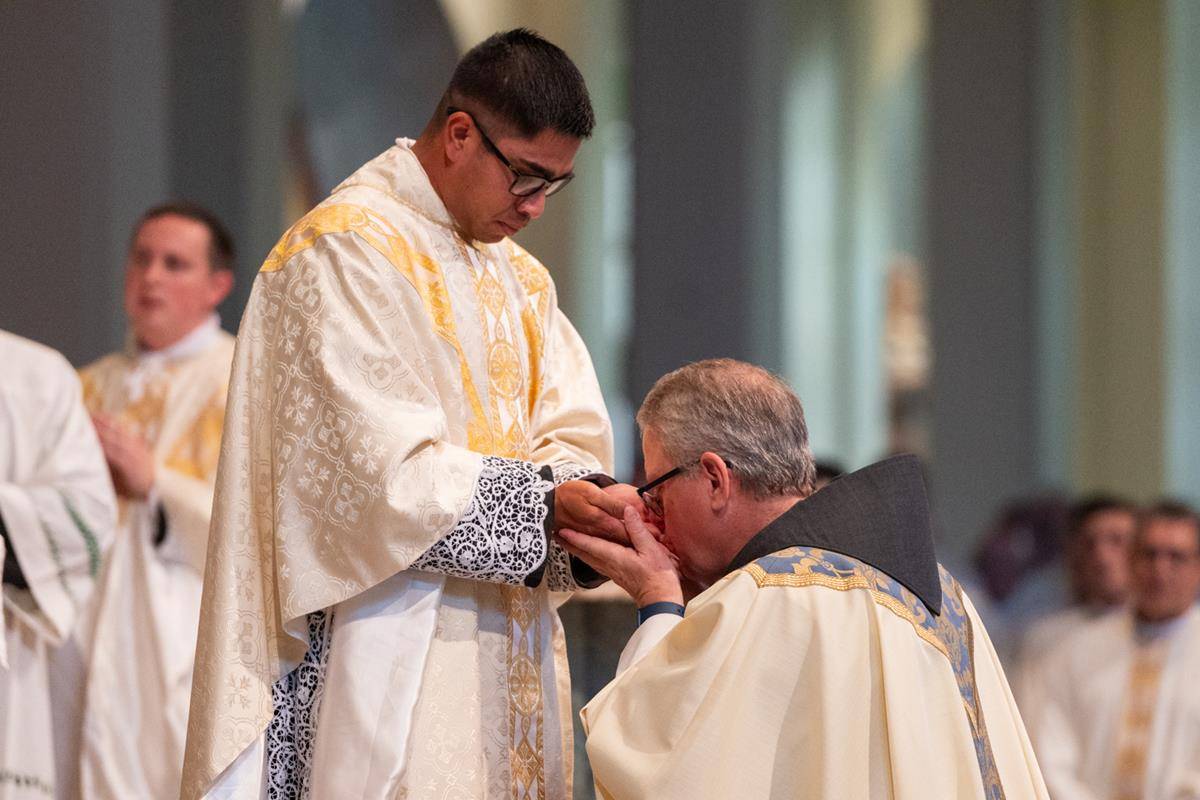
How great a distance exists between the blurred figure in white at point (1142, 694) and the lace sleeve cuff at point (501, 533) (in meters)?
4.42

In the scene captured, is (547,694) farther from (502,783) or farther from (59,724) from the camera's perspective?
(59,724)

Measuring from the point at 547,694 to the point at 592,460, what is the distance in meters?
0.45

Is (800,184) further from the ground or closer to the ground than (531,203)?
closer to the ground

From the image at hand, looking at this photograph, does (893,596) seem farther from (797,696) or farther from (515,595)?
(515,595)

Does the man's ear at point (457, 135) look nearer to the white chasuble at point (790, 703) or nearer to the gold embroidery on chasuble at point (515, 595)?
the gold embroidery on chasuble at point (515, 595)

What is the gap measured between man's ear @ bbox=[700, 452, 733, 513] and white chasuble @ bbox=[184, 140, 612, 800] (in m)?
0.26

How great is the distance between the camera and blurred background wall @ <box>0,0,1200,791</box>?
21.5 feet

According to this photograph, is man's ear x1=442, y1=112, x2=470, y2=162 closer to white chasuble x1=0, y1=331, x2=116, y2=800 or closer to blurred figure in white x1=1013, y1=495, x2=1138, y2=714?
white chasuble x1=0, y1=331, x2=116, y2=800

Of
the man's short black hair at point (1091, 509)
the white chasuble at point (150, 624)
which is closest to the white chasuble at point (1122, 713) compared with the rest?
the man's short black hair at point (1091, 509)

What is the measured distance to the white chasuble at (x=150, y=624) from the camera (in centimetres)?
470

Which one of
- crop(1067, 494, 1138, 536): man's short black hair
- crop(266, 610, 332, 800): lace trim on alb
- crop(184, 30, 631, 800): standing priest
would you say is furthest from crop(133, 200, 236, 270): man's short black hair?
crop(1067, 494, 1138, 536): man's short black hair

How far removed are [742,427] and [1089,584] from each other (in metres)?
4.97

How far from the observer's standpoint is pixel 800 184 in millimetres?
14023

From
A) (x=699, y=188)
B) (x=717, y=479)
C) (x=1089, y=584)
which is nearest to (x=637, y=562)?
(x=717, y=479)
